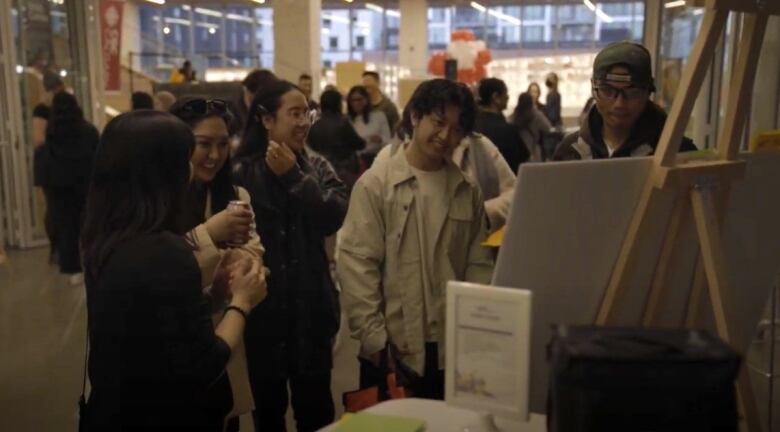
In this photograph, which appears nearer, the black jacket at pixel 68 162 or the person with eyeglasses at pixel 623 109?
the person with eyeglasses at pixel 623 109

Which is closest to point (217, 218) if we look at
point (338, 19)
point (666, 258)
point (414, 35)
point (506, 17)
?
point (666, 258)

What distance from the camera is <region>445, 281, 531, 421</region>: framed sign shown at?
1.46m

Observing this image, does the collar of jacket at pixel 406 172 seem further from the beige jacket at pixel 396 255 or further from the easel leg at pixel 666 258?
the easel leg at pixel 666 258

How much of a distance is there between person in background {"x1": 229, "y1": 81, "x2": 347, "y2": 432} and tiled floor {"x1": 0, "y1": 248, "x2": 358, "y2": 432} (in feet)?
3.00

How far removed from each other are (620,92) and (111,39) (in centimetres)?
741

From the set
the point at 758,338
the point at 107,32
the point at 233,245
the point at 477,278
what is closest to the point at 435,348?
the point at 477,278

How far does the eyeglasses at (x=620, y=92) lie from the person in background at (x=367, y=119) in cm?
468

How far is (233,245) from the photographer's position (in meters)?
1.95

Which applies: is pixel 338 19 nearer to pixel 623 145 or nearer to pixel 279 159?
pixel 279 159

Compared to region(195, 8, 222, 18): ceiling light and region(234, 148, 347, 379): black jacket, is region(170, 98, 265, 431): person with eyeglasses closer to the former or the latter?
region(234, 148, 347, 379): black jacket

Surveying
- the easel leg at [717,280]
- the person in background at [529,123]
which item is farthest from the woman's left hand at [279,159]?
the person in background at [529,123]

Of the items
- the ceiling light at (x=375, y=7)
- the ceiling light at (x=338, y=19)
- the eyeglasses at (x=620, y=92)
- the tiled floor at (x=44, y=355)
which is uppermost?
the ceiling light at (x=375, y=7)

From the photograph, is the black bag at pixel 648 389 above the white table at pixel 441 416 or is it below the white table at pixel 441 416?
above

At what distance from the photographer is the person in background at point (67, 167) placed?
19.5ft
